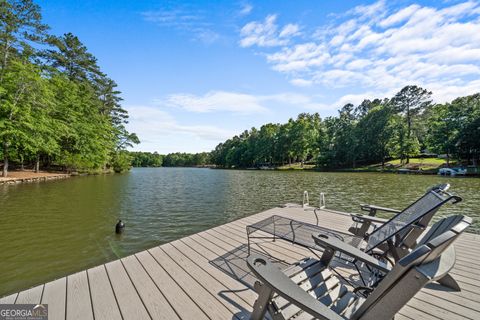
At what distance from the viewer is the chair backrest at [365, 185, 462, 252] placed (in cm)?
236

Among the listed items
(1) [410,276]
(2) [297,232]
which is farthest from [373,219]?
(1) [410,276]

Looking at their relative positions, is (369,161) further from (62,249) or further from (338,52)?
(62,249)

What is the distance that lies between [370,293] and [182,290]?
2051 mm

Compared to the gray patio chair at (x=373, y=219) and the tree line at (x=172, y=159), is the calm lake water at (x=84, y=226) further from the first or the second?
the tree line at (x=172, y=159)

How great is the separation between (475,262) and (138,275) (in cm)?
510

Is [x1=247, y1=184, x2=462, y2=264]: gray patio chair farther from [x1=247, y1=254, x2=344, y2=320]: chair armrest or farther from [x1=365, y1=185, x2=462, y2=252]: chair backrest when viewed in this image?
[x1=247, y1=254, x2=344, y2=320]: chair armrest

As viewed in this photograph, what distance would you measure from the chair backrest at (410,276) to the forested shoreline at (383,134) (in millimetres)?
39158

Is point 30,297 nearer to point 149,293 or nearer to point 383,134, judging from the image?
point 149,293

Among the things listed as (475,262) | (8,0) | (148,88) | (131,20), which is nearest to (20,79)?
(8,0)

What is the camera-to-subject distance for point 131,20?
11.2 m

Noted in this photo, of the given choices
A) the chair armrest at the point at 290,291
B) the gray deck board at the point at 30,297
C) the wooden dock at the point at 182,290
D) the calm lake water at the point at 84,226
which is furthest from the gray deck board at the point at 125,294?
the calm lake water at the point at 84,226

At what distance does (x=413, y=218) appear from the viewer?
2.59 metres

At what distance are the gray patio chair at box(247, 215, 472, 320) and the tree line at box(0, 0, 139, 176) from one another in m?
21.9

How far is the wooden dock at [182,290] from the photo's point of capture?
2.16 m
